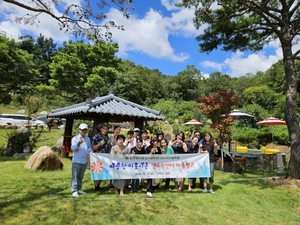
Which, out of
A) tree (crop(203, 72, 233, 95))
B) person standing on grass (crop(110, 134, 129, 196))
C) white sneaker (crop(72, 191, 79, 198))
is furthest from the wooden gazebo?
tree (crop(203, 72, 233, 95))

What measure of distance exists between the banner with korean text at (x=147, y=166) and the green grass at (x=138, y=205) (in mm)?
450

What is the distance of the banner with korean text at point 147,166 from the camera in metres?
5.52

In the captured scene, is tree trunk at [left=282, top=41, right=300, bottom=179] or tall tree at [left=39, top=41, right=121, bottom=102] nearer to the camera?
tree trunk at [left=282, top=41, right=300, bottom=179]

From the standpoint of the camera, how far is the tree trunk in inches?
283

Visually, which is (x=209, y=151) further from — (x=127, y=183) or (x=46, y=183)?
(x=46, y=183)

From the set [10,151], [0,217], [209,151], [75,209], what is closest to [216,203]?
[209,151]

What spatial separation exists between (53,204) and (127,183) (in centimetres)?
201

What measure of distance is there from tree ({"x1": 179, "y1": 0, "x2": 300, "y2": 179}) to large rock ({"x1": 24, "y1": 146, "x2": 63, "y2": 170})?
689cm

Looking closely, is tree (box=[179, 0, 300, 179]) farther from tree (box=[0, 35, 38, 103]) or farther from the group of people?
tree (box=[0, 35, 38, 103])

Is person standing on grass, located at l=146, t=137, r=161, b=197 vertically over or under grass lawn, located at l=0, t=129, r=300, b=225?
over

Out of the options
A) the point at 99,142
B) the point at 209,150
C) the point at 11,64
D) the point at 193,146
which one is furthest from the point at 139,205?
the point at 11,64

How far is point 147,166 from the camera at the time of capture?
5820 millimetres

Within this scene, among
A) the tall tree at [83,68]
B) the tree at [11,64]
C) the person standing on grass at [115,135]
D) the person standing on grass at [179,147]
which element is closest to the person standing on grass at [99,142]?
the person standing on grass at [115,135]

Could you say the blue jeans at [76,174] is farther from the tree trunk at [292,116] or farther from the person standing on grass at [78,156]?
the tree trunk at [292,116]
